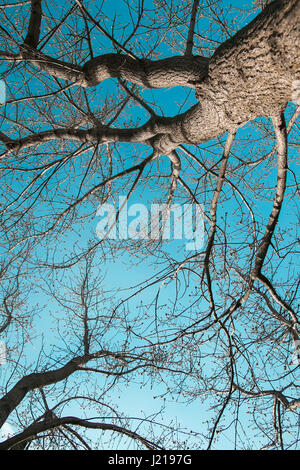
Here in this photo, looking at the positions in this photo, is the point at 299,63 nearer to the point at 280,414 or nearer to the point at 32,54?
the point at 32,54

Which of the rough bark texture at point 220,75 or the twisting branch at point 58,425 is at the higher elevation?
the rough bark texture at point 220,75

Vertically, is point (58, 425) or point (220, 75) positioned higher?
point (220, 75)

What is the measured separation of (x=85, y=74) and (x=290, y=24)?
6.01 ft

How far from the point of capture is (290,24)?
1.65 m

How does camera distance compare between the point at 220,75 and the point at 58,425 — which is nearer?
the point at 220,75

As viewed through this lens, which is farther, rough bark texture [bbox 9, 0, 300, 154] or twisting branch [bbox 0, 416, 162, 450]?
twisting branch [bbox 0, 416, 162, 450]

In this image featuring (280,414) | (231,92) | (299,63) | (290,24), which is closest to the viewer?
(290,24)

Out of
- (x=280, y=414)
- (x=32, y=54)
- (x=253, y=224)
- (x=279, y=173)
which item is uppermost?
(x=32, y=54)

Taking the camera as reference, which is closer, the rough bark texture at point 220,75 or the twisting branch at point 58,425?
the rough bark texture at point 220,75

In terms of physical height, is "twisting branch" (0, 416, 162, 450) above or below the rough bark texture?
below

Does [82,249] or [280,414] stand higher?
[82,249]
